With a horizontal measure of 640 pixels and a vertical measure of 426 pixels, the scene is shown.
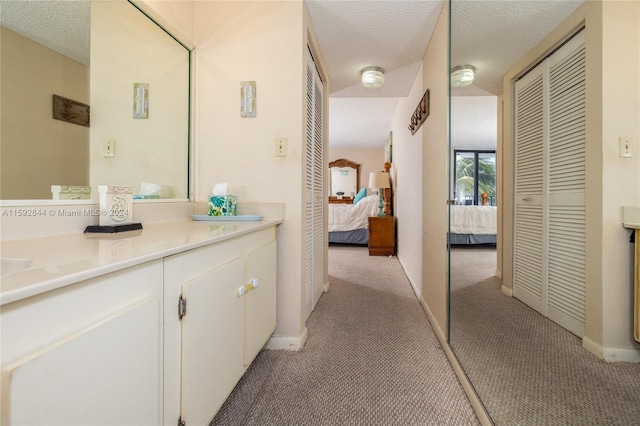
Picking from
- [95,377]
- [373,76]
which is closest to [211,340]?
[95,377]

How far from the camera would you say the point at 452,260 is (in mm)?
1544

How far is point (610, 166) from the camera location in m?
0.63

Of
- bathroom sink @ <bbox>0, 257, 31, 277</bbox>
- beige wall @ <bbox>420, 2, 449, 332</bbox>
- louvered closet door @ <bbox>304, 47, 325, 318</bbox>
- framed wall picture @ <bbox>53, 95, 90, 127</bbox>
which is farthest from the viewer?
louvered closet door @ <bbox>304, 47, 325, 318</bbox>

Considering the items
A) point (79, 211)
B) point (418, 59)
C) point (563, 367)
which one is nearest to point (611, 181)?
point (563, 367)

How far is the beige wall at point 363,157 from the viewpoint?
8.09 metres

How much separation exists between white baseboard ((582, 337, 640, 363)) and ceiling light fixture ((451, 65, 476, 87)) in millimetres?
1048

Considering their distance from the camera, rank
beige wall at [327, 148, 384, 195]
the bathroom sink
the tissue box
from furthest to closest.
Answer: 1. beige wall at [327, 148, 384, 195]
2. the tissue box
3. the bathroom sink

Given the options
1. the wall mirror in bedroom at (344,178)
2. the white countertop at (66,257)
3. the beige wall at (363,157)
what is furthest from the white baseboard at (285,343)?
the beige wall at (363,157)

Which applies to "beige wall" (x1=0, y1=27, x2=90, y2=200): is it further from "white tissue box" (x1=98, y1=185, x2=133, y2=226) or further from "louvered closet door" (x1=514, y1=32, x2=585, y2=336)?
"louvered closet door" (x1=514, y1=32, x2=585, y2=336)

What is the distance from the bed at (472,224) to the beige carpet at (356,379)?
2.24 feet

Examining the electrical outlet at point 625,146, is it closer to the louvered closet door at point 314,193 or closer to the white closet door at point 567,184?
the white closet door at point 567,184

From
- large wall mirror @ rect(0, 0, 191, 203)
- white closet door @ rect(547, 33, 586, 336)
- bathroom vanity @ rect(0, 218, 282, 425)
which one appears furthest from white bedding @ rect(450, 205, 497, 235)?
large wall mirror @ rect(0, 0, 191, 203)

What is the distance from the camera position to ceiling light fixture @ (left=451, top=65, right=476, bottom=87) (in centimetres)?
125

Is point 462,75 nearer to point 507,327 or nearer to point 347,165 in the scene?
point 507,327
